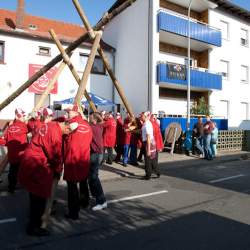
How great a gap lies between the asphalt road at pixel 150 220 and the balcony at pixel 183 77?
41.9 ft

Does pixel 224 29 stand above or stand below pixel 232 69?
above

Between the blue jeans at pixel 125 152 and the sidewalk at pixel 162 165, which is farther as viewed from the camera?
the blue jeans at pixel 125 152

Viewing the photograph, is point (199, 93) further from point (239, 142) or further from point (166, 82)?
point (239, 142)

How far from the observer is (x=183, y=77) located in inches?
885

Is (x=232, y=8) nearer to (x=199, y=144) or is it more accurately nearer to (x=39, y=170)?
(x=199, y=144)

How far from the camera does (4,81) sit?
67.4 feet

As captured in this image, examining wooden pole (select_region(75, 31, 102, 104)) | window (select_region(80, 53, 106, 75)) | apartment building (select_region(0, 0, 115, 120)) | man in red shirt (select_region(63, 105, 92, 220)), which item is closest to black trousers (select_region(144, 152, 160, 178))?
wooden pole (select_region(75, 31, 102, 104))

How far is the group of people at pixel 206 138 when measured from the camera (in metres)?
14.9

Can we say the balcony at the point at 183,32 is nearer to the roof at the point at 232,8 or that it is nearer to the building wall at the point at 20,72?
the roof at the point at 232,8

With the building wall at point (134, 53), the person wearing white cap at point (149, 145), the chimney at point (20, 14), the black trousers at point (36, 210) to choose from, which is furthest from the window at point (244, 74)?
the black trousers at point (36, 210)

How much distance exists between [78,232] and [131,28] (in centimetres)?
1984

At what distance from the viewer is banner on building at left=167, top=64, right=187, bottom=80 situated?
858 inches

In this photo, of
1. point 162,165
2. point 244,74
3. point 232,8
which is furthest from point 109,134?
point 244,74

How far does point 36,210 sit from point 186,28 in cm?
1937
